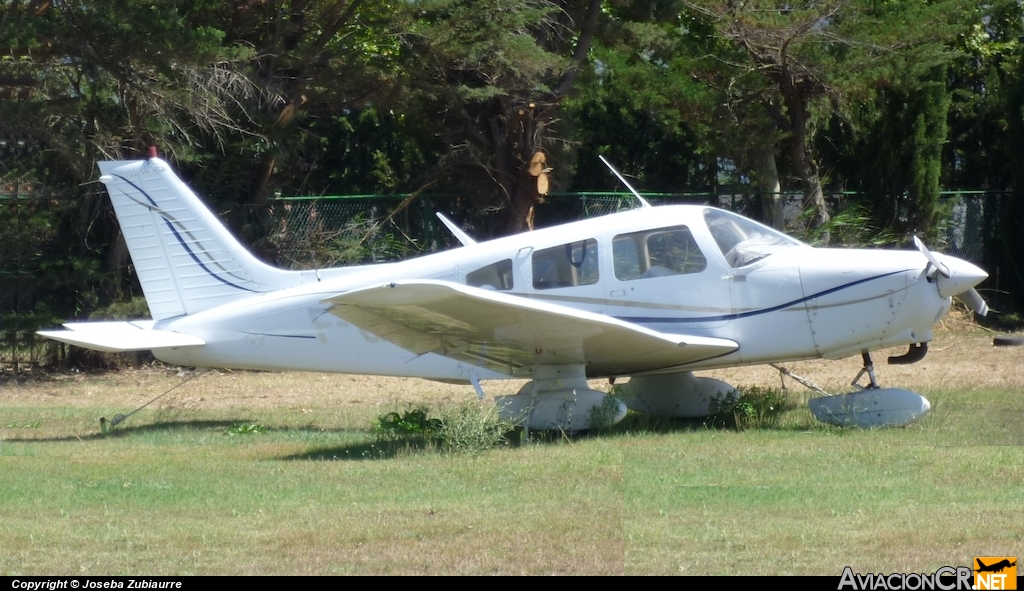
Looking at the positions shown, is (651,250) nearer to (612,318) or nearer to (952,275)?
(612,318)

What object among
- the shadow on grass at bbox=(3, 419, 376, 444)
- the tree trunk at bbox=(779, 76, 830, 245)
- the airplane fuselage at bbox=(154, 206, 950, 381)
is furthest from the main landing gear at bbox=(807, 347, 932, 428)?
the tree trunk at bbox=(779, 76, 830, 245)

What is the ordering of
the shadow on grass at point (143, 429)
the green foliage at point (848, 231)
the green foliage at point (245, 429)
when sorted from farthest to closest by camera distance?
the green foliage at point (848, 231), the green foliage at point (245, 429), the shadow on grass at point (143, 429)

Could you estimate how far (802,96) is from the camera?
56.5 feet

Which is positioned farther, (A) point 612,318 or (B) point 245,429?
(B) point 245,429

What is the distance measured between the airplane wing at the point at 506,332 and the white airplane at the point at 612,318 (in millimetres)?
21

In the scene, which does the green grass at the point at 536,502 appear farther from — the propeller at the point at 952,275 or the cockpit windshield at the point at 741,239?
the cockpit windshield at the point at 741,239

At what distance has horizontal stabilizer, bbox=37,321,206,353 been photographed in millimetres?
9367

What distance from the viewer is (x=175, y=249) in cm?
1031

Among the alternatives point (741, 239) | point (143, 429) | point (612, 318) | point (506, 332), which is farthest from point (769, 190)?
point (143, 429)

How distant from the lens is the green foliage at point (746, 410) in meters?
9.23

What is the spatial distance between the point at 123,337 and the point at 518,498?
16.0 ft

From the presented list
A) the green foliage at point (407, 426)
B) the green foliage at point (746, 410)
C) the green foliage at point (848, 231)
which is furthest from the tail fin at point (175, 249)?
the green foliage at point (848, 231)

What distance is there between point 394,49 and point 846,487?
38.1 feet

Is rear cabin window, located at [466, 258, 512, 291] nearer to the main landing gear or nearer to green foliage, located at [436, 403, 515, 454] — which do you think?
green foliage, located at [436, 403, 515, 454]
